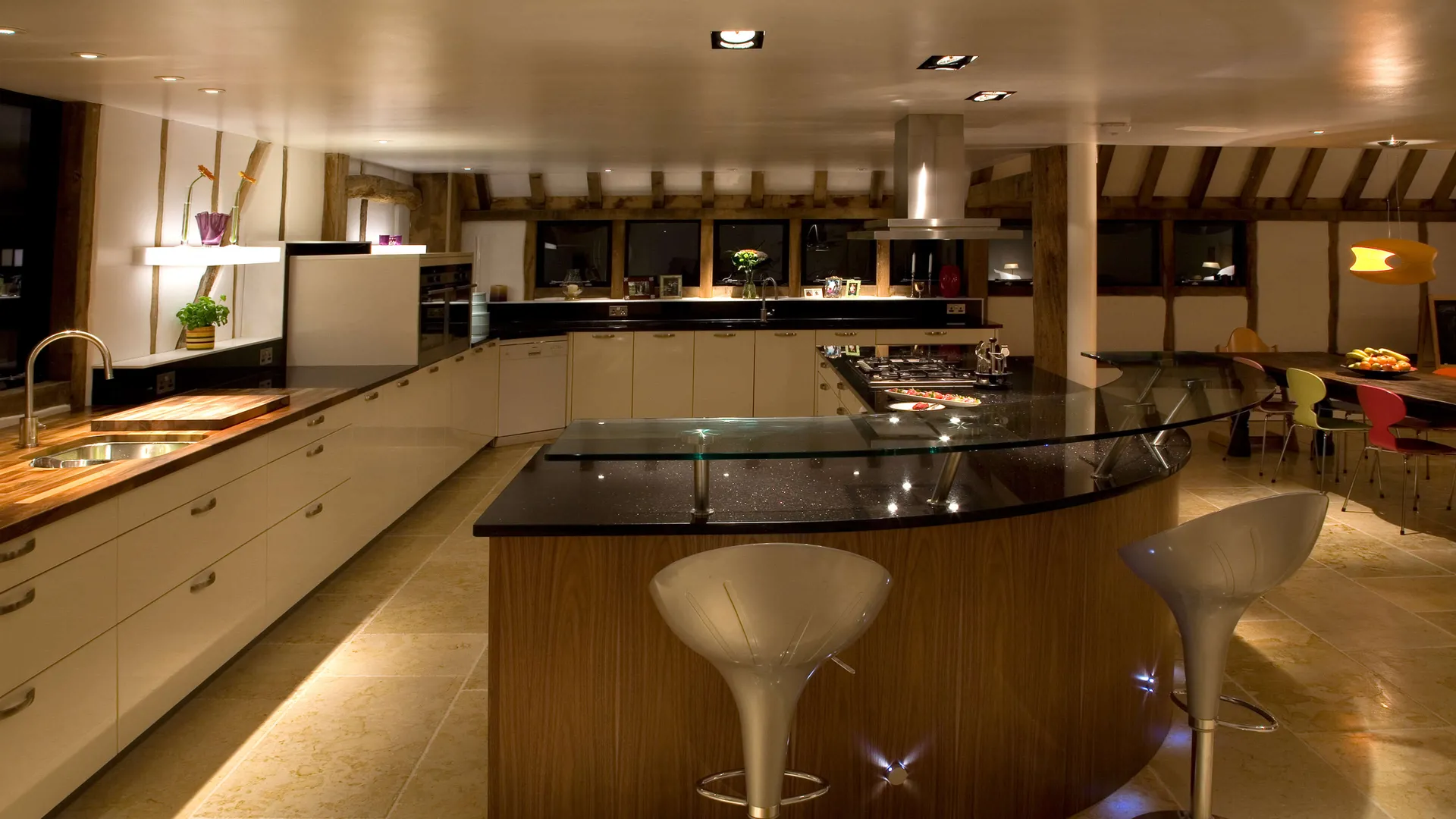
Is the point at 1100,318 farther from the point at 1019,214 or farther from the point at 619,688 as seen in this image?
the point at 619,688

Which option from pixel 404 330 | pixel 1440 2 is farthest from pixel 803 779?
pixel 404 330

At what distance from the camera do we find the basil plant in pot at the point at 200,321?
18.3ft

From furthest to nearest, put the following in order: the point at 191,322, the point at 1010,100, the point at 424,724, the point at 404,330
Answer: the point at 404,330, the point at 191,322, the point at 1010,100, the point at 424,724

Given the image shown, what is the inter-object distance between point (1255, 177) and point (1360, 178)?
1.25m

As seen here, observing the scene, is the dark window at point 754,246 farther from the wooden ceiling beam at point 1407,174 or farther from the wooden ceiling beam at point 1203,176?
the wooden ceiling beam at point 1407,174

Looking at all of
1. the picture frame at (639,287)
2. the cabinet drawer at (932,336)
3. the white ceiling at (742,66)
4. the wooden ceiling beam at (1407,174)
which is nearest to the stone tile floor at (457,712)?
the white ceiling at (742,66)

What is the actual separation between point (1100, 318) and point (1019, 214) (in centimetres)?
140

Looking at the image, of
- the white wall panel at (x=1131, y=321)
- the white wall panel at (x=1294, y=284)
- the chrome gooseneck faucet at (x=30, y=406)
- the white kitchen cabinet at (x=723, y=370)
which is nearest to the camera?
the chrome gooseneck faucet at (x=30, y=406)

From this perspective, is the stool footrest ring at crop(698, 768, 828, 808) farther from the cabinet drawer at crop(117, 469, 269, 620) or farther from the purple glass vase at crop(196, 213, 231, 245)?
the purple glass vase at crop(196, 213, 231, 245)

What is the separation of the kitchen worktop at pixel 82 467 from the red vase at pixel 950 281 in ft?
21.4

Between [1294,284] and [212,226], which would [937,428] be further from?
[1294,284]

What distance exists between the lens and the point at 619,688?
9.45 feet

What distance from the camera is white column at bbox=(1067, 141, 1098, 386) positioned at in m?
7.36

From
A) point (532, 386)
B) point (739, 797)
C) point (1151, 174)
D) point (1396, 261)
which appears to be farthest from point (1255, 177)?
point (739, 797)
